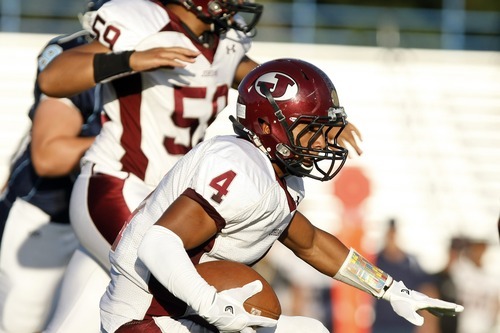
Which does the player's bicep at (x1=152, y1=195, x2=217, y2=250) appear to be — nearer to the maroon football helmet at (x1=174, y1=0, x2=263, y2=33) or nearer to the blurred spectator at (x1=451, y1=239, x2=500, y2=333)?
the maroon football helmet at (x1=174, y1=0, x2=263, y2=33)

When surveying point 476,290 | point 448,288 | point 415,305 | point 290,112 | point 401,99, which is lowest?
point 476,290

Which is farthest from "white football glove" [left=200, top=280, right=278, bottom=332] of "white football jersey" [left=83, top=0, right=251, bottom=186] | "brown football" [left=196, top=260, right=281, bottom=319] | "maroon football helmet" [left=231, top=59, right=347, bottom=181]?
"white football jersey" [left=83, top=0, right=251, bottom=186]

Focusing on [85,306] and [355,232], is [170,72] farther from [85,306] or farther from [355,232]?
[355,232]

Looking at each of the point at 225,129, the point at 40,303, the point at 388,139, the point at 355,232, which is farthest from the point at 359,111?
the point at 40,303

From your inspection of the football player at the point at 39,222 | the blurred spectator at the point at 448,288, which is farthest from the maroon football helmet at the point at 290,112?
the blurred spectator at the point at 448,288

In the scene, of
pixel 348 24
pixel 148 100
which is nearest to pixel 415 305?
pixel 148 100

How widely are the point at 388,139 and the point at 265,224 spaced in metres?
10.7

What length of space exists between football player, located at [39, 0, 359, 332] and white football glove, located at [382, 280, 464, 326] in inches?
28.2

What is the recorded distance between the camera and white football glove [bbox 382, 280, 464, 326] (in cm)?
420

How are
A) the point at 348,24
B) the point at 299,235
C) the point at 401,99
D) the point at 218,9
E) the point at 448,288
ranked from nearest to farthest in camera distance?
the point at 299,235 < the point at 218,9 < the point at 448,288 < the point at 401,99 < the point at 348,24

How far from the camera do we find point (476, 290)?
36.5ft

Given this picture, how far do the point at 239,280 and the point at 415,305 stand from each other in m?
0.94

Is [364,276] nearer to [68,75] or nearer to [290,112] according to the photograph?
[290,112]

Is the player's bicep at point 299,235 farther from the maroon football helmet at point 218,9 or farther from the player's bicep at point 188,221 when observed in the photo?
the maroon football helmet at point 218,9
